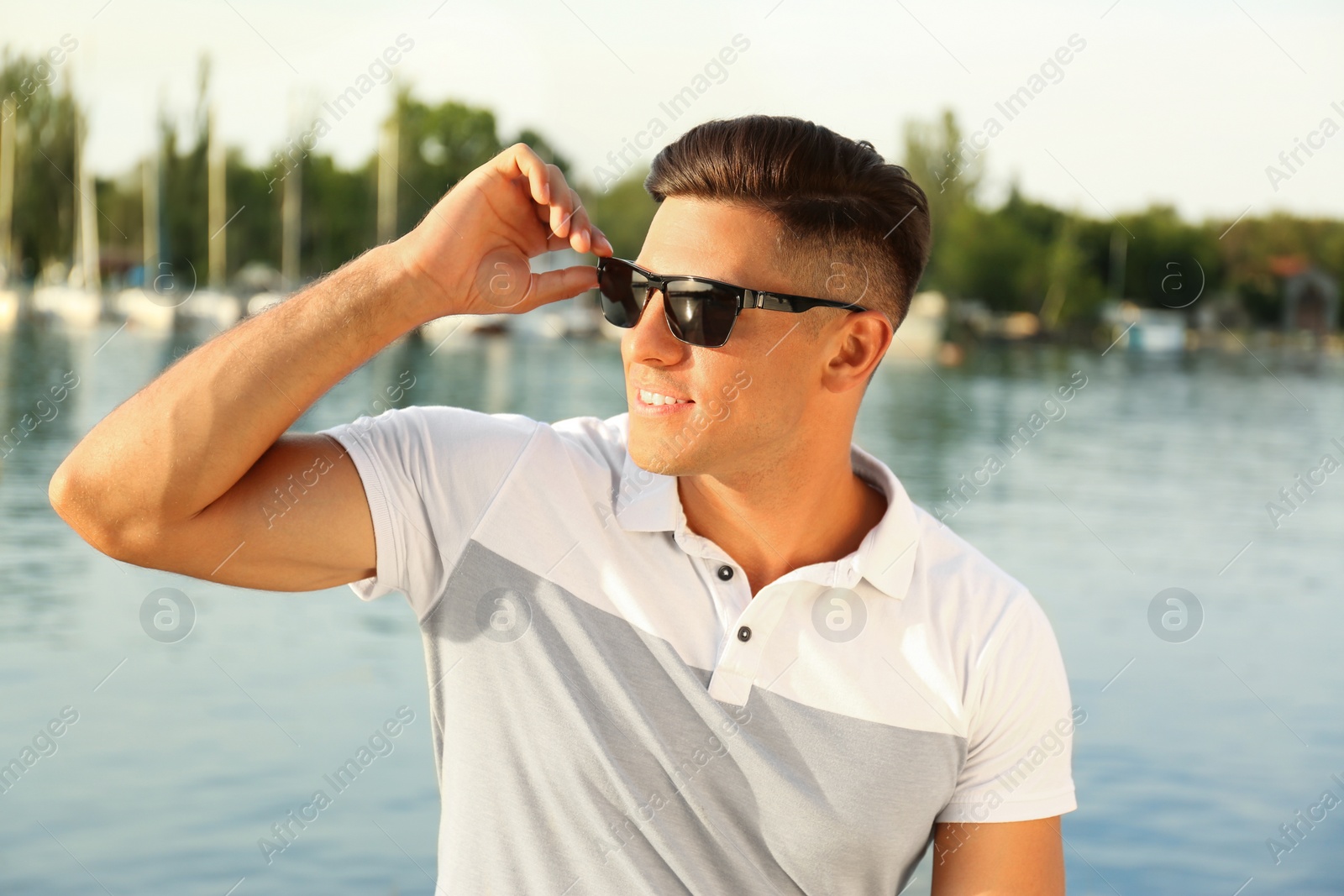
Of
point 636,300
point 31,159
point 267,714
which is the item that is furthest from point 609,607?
point 31,159

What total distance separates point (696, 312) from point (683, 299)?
0.03 metres

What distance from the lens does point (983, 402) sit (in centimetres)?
3669

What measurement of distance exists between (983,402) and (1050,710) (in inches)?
1389

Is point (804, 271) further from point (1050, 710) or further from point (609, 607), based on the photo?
point (1050, 710)

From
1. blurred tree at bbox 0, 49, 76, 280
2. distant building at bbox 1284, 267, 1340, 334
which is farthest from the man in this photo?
distant building at bbox 1284, 267, 1340, 334

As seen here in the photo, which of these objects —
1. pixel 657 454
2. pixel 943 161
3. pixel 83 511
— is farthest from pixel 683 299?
pixel 943 161

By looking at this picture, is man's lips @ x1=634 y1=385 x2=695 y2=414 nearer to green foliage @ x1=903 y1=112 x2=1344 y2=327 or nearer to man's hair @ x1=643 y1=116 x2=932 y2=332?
man's hair @ x1=643 y1=116 x2=932 y2=332

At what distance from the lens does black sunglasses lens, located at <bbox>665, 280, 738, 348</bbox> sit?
240 cm

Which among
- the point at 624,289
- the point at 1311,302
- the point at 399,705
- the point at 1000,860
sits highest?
the point at 624,289

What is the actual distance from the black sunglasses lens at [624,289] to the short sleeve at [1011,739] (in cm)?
82

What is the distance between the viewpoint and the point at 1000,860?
2.24 meters

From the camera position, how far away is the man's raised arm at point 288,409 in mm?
2027

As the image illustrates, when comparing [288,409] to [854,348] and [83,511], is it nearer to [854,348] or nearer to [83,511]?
[83,511]

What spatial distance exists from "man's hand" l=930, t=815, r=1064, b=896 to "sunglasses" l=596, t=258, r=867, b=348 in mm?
917
